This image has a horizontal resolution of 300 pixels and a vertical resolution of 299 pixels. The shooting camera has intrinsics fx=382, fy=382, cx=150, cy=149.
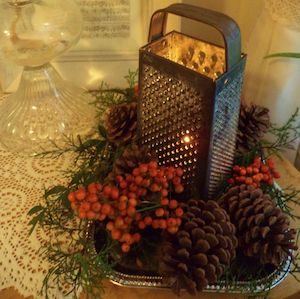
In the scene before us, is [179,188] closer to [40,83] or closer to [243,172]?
[243,172]

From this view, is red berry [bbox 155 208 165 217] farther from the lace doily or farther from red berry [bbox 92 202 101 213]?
the lace doily

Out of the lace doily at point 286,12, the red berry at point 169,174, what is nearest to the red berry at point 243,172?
the red berry at point 169,174

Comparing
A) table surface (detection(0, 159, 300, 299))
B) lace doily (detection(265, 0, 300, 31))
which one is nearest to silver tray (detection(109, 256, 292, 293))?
table surface (detection(0, 159, 300, 299))

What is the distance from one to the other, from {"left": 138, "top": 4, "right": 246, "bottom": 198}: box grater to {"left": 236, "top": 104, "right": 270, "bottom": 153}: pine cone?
5 centimetres

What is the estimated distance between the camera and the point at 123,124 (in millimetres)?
501

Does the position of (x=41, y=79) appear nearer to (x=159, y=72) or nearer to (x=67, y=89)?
(x=67, y=89)

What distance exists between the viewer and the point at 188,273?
0.36m

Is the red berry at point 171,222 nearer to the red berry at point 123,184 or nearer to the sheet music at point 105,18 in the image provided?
the red berry at point 123,184

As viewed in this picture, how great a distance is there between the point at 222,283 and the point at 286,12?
→ 1.20 feet

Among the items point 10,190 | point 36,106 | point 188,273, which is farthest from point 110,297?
point 36,106

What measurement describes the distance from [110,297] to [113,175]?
0.14m

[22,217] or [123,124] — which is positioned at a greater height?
[123,124]

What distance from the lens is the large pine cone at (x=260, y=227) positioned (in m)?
0.39

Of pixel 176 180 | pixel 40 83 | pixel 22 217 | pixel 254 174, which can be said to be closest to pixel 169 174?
pixel 176 180
